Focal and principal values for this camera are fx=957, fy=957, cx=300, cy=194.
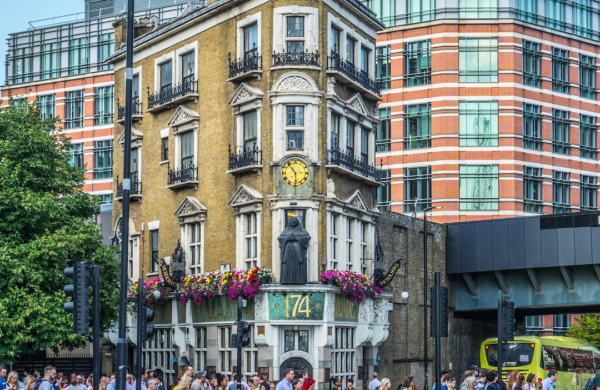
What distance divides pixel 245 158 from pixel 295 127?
7.78ft

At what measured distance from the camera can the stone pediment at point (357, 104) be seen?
1469 inches

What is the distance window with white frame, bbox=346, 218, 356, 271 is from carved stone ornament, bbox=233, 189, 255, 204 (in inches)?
164

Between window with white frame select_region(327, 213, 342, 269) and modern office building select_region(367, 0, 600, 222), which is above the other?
modern office building select_region(367, 0, 600, 222)

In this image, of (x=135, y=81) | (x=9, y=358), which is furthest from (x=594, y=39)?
(x=9, y=358)

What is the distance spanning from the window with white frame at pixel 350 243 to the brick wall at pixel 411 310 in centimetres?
380

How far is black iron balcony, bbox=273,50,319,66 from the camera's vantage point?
1393 inches

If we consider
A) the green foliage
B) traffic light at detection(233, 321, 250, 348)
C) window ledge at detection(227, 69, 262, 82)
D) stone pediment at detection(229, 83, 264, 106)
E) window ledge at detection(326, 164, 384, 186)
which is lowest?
the green foliage

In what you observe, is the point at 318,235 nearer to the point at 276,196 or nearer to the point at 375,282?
the point at 276,196

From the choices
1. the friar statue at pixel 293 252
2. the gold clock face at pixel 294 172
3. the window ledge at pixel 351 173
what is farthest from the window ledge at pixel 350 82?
the friar statue at pixel 293 252

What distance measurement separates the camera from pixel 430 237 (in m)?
46.3

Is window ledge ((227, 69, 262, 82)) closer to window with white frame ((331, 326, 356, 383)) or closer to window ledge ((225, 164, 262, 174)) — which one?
window ledge ((225, 164, 262, 174))

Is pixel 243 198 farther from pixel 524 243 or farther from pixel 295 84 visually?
pixel 524 243

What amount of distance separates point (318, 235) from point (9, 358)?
38.2ft

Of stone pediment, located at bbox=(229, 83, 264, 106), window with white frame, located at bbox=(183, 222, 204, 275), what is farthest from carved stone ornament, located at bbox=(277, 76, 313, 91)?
window with white frame, located at bbox=(183, 222, 204, 275)
